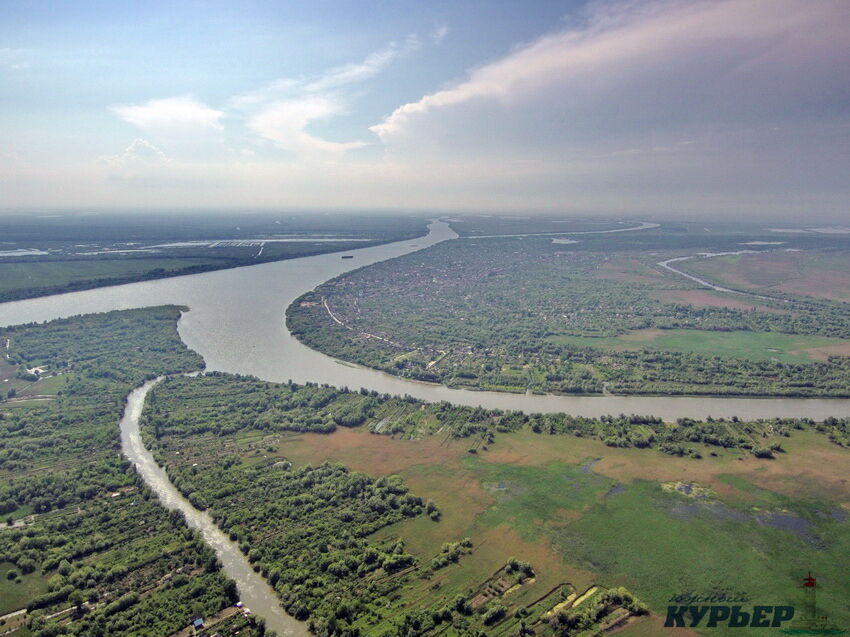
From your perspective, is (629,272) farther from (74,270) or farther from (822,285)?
(74,270)

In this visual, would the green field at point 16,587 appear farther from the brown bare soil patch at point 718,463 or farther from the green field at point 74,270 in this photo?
the green field at point 74,270

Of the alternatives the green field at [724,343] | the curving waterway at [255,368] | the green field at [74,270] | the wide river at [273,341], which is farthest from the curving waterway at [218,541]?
the green field at [74,270]

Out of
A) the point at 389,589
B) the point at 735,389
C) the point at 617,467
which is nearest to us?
the point at 389,589

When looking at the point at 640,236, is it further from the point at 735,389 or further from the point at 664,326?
the point at 735,389

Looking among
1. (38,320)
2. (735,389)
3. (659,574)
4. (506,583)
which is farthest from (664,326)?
(38,320)

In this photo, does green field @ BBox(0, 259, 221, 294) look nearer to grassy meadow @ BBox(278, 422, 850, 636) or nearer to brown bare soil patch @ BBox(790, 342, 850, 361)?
grassy meadow @ BBox(278, 422, 850, 636)

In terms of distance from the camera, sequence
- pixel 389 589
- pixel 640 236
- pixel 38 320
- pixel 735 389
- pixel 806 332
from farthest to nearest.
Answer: pixel 640 236, pixel 38 320, pixel 806 332, pixel 735 389, pixel 389 589

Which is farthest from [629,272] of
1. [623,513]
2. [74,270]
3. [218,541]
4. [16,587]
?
[74,270]
